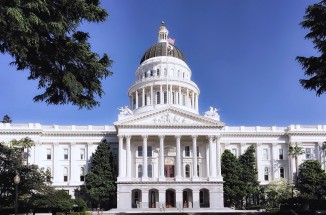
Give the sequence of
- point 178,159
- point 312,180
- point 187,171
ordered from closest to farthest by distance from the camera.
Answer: point 178,159 → point 312,180 → point 187,171

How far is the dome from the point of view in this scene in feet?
334

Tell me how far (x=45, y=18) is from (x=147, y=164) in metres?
67.1

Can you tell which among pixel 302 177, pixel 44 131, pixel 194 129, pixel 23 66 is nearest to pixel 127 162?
pixel 194 129

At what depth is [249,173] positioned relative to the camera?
8169 cm

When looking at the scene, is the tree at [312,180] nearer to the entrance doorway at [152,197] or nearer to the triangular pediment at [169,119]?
the triangular pediment at [169,119]

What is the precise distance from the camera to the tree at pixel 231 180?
3132 inches

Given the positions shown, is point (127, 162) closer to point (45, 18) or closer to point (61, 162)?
point (61, 162)

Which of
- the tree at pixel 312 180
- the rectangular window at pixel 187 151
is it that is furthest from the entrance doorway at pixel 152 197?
the tree at pixel 312 180

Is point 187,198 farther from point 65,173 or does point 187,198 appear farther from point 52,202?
point 52,202

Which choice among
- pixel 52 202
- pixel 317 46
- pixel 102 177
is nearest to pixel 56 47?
pixel 317 46

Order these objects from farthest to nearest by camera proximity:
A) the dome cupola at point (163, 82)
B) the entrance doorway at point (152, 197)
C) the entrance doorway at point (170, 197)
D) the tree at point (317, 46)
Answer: the dome cupola at point (163, 82)
the entrance doorway at point (170, 197)
the entrance doorway at point (152, 197)
the tree at point (317, 46)

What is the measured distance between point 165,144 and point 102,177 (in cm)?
1343

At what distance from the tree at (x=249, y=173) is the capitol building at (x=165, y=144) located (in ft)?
16.2

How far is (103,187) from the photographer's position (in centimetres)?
7844
